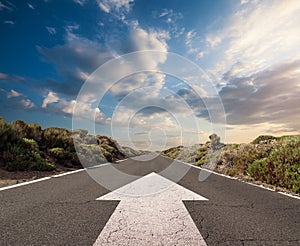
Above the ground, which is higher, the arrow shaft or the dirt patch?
the dirt patch

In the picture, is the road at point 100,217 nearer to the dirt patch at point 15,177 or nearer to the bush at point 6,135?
the dirt patch at point 15,177

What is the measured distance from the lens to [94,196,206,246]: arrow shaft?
2.69 m

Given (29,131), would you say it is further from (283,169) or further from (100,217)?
(283,169)

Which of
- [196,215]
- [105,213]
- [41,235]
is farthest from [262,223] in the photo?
[41,235]

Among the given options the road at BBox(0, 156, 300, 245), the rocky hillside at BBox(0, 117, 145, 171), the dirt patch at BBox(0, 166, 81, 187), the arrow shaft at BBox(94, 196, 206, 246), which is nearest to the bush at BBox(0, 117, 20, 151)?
the rocky hillside at BBox(0, 117, 145, 171)

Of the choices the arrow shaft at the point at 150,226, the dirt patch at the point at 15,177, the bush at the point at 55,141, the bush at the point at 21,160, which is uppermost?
the bush at the point at 55,141

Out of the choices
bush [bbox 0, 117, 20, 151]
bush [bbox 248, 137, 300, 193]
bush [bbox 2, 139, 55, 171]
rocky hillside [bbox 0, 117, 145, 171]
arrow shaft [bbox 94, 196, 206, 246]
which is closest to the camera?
arrow shaft [bbox 94, 196, 206, 246]

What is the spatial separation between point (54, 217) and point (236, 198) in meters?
3.76

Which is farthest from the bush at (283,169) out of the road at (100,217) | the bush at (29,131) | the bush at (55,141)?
the bush at (29,131)

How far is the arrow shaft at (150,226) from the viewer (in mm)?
2691

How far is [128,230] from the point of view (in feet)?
9.88

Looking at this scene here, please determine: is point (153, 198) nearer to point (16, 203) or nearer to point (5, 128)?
point (16, 203)

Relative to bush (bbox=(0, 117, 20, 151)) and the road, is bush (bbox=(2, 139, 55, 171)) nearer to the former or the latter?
bush (bbox=(0, 117, 20, 151))

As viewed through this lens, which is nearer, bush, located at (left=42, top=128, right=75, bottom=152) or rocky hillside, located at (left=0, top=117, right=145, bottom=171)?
rocky hillside, located at (left=0, top=117, right=145, bottom=171)
